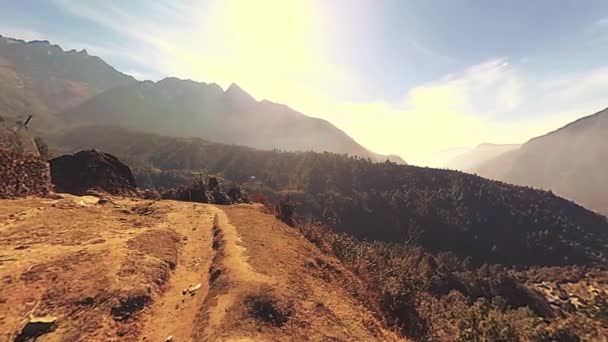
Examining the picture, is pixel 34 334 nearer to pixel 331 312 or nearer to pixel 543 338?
pixel 331 312

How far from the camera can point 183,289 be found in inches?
637

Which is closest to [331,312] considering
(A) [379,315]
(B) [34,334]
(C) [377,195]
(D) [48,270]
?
(A) [379,315]

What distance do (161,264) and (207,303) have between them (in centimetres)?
499

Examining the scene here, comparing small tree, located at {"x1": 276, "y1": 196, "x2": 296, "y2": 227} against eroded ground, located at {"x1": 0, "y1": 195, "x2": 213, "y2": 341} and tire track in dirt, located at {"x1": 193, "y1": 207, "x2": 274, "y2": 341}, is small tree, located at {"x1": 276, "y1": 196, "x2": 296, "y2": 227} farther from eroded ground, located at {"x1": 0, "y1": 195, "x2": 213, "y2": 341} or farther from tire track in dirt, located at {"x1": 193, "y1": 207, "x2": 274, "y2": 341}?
tire track in dirt, located at {"x1": 193, "y1": 207, "x2": 274, "y2": 341}

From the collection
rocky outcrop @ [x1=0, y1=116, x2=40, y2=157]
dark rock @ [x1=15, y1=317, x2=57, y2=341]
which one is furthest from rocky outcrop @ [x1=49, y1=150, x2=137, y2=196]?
dark rock @ [x1=15, y1=317, x2=57, y2=341]

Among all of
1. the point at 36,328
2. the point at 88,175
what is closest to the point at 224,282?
the point at 36,328

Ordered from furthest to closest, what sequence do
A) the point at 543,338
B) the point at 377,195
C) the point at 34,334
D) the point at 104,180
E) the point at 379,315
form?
1. the point at 377,195
2. the point at 104,180
3. the point at 543,338
4. the point at 379,315
5. the point at 34,334

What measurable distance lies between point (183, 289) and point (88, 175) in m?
24.6

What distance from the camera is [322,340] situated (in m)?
12.3

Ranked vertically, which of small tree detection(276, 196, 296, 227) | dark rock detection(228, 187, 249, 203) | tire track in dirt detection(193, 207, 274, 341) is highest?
small tree detection(276, 196, 296, 227)

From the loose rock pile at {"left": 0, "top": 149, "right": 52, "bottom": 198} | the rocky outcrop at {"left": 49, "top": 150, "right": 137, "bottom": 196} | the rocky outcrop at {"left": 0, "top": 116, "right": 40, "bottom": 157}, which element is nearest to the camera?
the loose rock pile at {"left": 0, "top": 149, "right": 52, "bottom": 198}

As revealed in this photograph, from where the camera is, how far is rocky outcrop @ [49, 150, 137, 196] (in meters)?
33.6

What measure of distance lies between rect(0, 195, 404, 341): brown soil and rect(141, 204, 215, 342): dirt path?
51mm

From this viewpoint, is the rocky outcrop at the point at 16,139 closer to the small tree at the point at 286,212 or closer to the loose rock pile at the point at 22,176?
the loose rock pile at the point at 22,176
